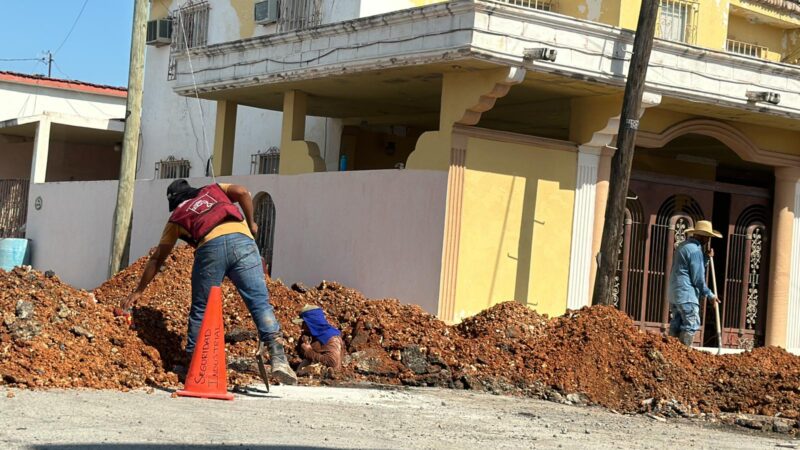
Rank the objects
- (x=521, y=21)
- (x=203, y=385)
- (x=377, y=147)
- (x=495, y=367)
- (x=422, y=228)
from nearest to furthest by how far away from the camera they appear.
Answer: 1. (x=203, y=385)
2. (x=495, y=367)
3. (x=521, y=21)
4. (x=422, y=228)
5. (x=377, y=147)

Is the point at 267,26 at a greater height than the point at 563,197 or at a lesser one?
greater

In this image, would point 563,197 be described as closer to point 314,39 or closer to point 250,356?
point 314,39

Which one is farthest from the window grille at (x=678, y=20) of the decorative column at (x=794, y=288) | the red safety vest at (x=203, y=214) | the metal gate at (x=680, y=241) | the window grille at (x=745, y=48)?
the red safety vest at (x=203, y=214)

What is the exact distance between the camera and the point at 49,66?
47.4 metres

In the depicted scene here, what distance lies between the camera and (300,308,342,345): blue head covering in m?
11.9

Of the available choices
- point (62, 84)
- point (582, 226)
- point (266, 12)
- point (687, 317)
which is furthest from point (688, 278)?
point (62, 84)

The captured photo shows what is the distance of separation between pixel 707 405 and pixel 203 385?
192 inches

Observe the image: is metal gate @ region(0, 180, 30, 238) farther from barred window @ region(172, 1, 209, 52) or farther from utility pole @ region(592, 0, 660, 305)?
utility pole @ region(592, 0, 660, 305)

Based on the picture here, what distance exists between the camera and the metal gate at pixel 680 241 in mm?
18406

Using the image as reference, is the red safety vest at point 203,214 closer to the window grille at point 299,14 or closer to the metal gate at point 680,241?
the metal gate at point 680,241

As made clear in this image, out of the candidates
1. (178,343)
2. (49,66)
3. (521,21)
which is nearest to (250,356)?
(178,343)

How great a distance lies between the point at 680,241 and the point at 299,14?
8.10 meters

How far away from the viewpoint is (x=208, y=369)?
31.3 feet

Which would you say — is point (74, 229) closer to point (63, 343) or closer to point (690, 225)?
point (690, 225)
